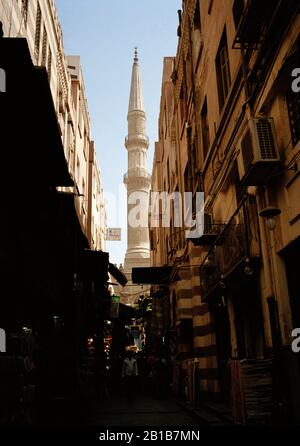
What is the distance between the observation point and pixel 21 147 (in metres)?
8.62

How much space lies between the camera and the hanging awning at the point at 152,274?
822 inches

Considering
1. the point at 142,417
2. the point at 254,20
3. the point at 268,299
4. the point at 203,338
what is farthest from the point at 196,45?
the point at 142,417

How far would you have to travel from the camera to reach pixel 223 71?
1209 cm

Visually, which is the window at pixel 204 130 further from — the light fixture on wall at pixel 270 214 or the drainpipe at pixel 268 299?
the light fixture on wall at pixel 270 214

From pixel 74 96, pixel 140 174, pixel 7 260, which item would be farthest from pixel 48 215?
pixel 140 174

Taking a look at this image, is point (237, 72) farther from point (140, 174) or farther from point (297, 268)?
point (140, 174)

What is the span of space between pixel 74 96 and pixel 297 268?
743 inches

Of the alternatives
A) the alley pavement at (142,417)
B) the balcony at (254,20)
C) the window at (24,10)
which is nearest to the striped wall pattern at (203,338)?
the alley pavement at (142,417)

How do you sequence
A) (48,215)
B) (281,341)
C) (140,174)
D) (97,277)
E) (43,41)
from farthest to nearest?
(140,174) < (97,277) < (43,41) < (48,215) < (281,341)

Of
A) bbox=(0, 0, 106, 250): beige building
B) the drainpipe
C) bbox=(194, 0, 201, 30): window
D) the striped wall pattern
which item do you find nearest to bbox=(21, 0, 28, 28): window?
bbox=(0, 0, 106, 250): beige building

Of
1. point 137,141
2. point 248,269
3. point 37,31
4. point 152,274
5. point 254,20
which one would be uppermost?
point 137,141

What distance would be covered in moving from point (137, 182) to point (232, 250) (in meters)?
47.3

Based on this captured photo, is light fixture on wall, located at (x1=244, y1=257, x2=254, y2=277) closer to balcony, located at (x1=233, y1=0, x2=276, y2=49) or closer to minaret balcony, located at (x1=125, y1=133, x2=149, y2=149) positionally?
balcony, located at (x1=233, y1=0, x2=276, y2=49)

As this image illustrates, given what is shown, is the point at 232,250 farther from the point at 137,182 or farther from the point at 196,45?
the point at 137,182
